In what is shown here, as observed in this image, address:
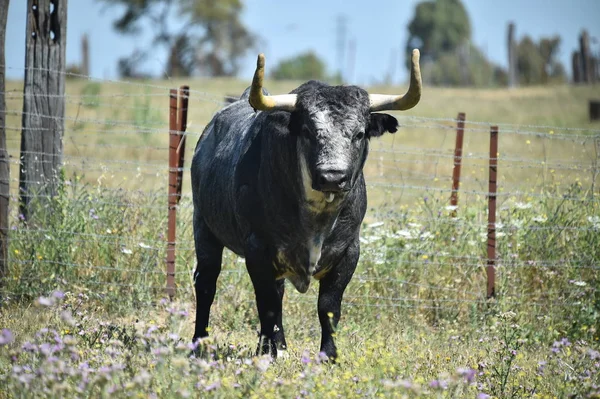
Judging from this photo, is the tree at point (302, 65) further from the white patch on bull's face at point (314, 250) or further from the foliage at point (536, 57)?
the white patch on bull's face at point (314, 250)

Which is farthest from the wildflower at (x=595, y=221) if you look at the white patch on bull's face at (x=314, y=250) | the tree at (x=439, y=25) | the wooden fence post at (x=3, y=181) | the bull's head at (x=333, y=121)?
the tree at (x=439, y=25)

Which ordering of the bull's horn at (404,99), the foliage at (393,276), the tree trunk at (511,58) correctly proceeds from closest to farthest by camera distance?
the bull's horn at (404,99), the foliage at (393,276), the tree trunk at (511,58)

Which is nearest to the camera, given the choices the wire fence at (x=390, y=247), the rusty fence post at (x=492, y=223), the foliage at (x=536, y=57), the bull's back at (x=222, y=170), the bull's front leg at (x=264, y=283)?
the bull's front leg at (x=264, y=283)

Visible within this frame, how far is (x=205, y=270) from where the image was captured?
6.81 m

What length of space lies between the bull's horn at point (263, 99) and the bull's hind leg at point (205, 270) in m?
1.70

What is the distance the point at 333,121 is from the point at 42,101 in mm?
3710

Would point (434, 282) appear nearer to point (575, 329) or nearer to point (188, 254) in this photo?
point (575, 329)

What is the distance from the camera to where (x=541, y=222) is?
810 centimetres

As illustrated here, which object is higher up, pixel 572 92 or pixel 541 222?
pixel 572 92

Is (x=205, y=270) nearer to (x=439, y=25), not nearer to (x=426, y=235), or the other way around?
(x=426, y=235)

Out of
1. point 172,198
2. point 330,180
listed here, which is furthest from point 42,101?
point 330,180

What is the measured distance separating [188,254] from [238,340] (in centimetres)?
181

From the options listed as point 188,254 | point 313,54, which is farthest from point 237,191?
point 313,54

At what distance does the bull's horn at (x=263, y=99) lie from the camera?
523 cm
